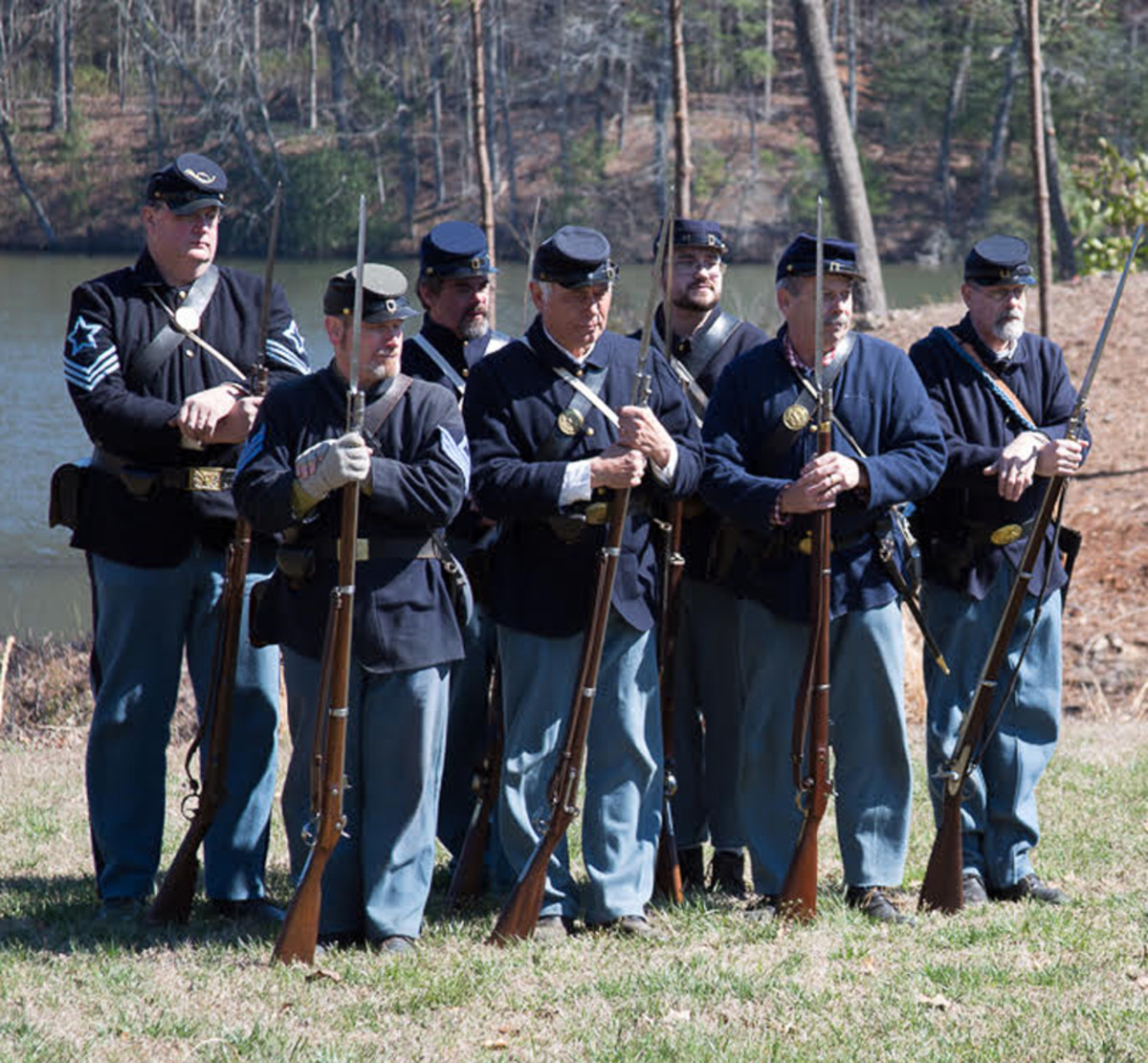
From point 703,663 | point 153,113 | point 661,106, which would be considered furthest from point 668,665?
point 661,106

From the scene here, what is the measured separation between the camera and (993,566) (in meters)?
6.21

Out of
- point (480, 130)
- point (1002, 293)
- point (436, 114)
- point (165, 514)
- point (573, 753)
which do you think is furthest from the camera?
point (436, 114)

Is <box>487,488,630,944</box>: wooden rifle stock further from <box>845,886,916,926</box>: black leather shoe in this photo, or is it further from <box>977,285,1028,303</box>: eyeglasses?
<box>977,285,1028,303</box>: eyeglasses

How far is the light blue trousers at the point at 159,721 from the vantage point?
5.92 metres

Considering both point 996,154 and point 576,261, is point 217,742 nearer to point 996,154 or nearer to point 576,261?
point 576,261

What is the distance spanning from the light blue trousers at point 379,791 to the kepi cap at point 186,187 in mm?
1504

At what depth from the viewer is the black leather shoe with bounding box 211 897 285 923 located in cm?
597

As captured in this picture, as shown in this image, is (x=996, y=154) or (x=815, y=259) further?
(x=996, y=154)

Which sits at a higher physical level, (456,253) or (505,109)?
(456,253)

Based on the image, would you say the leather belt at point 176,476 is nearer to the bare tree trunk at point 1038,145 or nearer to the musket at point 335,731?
the musket at point 335,731

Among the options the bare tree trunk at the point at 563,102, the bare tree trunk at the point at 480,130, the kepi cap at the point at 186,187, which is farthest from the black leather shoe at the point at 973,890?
the bare tree trunk at the point at 563,102

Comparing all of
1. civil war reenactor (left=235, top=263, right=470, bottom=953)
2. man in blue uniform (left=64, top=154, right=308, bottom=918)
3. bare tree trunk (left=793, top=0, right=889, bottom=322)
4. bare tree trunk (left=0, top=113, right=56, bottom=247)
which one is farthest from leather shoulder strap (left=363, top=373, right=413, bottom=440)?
bare tree trunk (left=0, top=113, right=56, bottom=247)

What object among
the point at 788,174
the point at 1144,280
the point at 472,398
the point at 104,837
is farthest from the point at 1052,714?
the point at 788,174

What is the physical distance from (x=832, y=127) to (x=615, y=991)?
55.2ft
